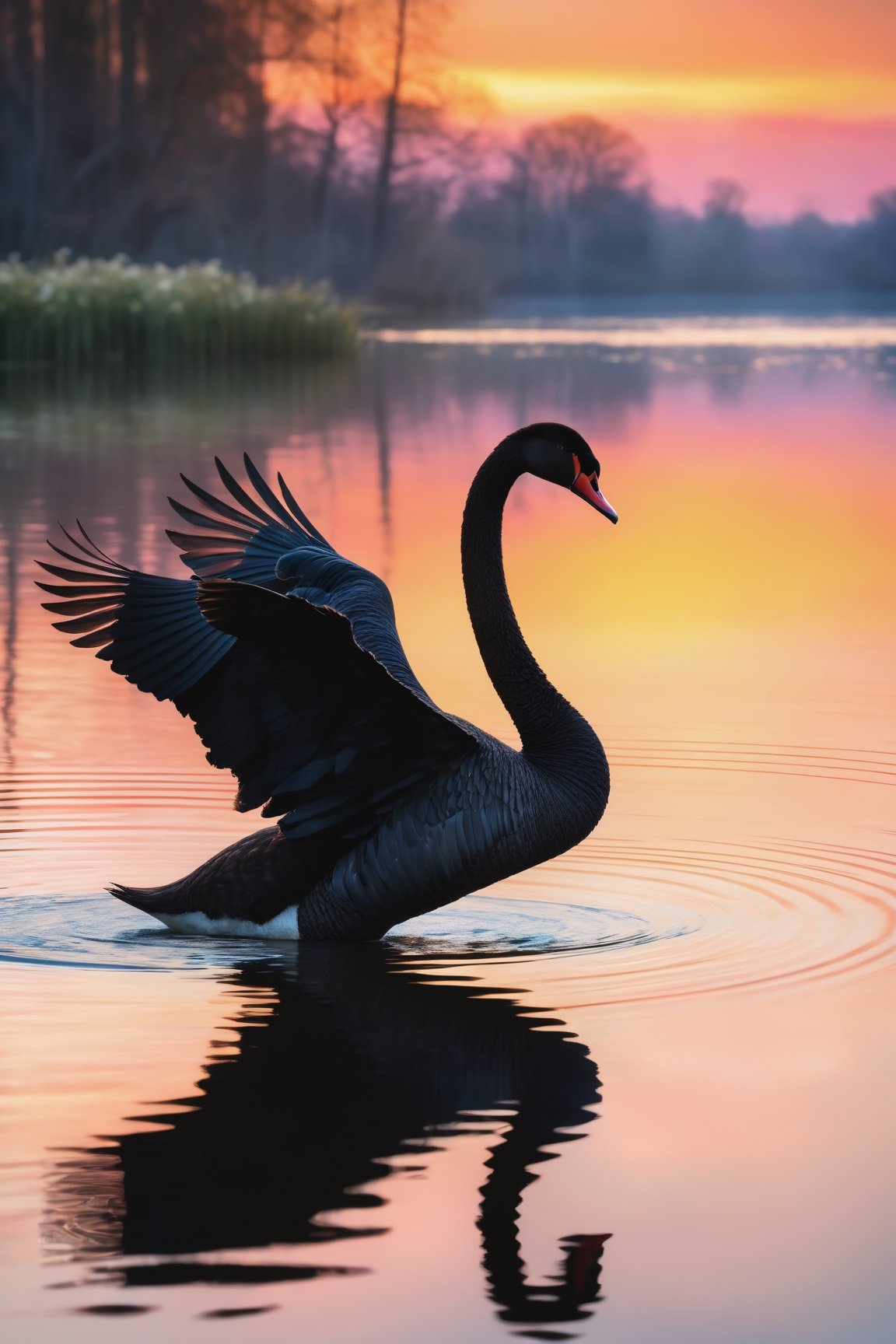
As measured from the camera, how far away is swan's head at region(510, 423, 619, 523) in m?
6.37

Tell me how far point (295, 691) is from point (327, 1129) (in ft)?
5.21

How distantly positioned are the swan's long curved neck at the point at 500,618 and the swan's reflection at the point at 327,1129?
88cm

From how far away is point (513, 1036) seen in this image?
521 cm

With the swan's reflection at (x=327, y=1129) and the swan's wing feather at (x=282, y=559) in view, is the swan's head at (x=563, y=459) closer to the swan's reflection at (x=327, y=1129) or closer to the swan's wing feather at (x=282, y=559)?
the swan's wing feather at (x=282, y=559)

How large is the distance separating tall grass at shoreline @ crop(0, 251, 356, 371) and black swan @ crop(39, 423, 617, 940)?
26.6 m

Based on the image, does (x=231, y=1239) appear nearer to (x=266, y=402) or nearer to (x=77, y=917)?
(x=77, y=917)

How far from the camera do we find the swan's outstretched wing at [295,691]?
5535 mm

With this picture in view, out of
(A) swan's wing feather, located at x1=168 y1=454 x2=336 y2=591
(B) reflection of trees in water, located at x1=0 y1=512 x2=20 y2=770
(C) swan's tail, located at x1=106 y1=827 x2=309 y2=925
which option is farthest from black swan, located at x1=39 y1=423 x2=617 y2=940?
(B) reflection of trees in water, located at x1=0 y1=512 x2=20 y2=770

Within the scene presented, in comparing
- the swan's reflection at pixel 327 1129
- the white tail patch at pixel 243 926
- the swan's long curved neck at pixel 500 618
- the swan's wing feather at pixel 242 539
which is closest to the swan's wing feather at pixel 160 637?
the swan's wing feather at pixel 242 539

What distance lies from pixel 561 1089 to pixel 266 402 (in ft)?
76.1

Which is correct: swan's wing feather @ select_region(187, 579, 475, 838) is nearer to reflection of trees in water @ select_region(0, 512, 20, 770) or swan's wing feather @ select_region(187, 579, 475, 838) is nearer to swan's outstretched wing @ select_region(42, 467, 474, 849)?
swan's outstretched wing @ select_region(42, 467, 474, 849)

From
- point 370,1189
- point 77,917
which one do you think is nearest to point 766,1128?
point 370,1189

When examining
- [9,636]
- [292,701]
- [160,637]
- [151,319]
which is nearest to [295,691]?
[292,701]

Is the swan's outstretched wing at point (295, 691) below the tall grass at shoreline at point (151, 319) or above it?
below
